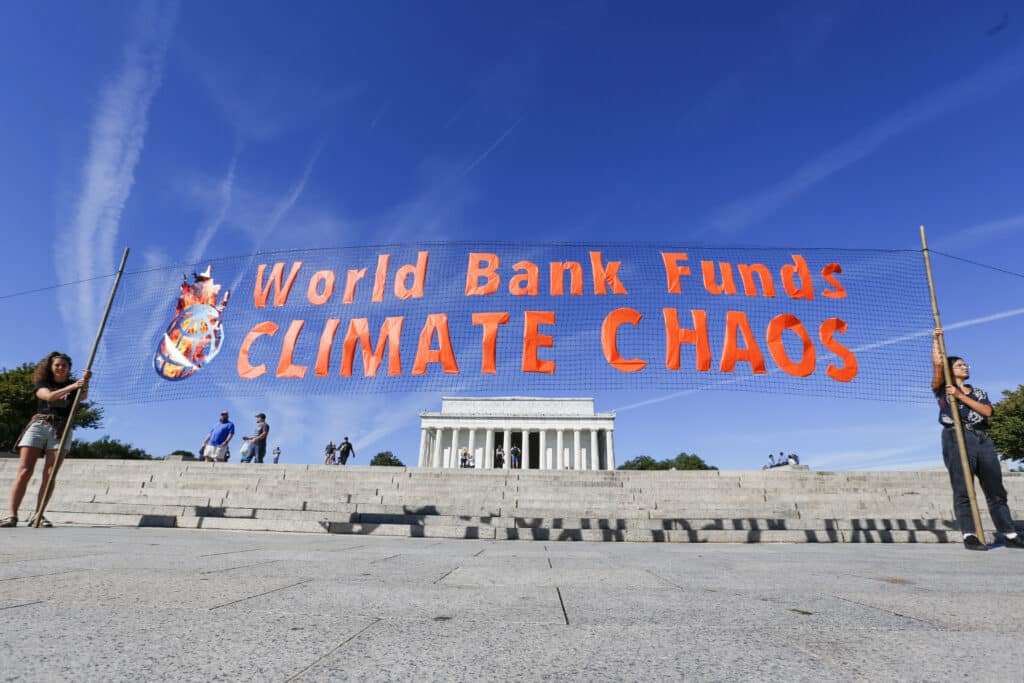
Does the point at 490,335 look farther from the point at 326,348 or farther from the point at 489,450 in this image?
the point at 489,450

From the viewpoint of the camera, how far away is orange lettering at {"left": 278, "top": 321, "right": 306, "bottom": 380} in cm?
1266

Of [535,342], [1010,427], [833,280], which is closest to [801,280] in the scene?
[833,280]

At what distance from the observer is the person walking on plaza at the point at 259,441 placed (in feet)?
46.9

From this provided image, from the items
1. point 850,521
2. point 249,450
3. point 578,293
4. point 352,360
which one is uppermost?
point 578,293

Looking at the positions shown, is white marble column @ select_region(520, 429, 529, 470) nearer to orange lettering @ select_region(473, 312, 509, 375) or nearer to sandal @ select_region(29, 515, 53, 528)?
orange lettering @ select_region(473, 312, 509, 375)

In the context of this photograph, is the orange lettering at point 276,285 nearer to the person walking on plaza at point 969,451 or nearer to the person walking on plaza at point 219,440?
the person walking on plaza at point 219,440

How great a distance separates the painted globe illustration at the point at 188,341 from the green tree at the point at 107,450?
33.6 meters

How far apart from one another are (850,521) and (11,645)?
11.1 meters

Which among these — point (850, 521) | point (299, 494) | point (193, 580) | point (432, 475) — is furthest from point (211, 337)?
point (850, 521)

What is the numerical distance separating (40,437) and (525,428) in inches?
1910

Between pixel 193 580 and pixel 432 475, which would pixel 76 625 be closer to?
pixel 193 580

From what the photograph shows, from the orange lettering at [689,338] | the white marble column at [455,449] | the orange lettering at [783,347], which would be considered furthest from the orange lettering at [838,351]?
the white marble column at [455,449]

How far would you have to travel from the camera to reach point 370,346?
502 inches

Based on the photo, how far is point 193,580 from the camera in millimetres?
2248
